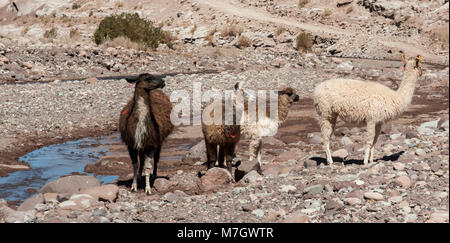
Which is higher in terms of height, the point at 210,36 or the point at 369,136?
the point at 210,36

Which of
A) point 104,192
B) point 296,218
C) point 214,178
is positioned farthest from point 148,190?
point 296,218

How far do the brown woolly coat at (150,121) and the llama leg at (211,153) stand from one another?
0.81 m

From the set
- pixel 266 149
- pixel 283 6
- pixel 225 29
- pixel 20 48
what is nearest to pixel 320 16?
pixel 283 6

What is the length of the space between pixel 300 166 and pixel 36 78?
60.2 feet

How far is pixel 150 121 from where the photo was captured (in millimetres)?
8508

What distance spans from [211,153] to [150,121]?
4.62ft

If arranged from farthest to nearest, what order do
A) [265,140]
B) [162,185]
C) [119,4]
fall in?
1. [119,4]
2. [265,140]
3. [162,185]

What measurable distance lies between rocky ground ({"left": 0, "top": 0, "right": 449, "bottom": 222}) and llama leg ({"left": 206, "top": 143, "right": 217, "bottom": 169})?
1.37 feet

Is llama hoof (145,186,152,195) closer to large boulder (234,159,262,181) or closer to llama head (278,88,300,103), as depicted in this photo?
large boulder (234,159,262,181)

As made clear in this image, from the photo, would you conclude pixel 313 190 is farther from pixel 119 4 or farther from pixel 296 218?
pixel 119 4

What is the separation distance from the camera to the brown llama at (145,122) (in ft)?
27.3

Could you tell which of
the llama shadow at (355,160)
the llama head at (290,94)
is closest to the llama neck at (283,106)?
the llama head at (290,94)

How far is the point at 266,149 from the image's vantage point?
1220 centimetres

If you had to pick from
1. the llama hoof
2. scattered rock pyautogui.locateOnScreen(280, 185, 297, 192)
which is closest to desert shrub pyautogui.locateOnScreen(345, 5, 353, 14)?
the llama hoof
